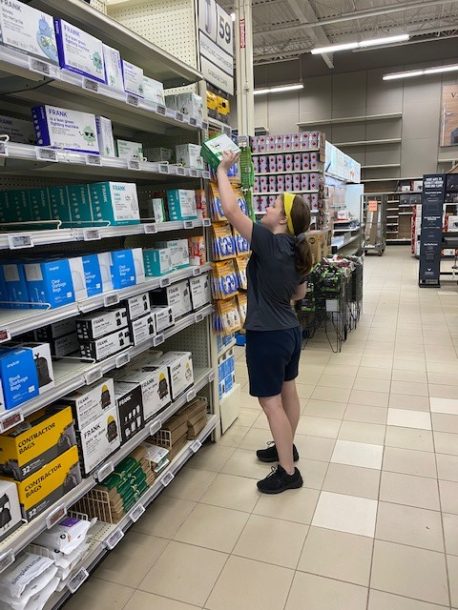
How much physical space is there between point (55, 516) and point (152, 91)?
6.73 ft

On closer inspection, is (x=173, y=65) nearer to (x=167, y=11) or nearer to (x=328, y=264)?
(x=167, y=11)

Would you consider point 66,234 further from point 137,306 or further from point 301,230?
point 301,230

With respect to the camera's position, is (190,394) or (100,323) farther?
(190,394)

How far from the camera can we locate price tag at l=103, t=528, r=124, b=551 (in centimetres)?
209

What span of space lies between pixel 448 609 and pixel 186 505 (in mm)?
1391

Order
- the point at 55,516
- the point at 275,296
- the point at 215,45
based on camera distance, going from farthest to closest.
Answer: the point at 215,45, the point at 275,296, the point at 55,516

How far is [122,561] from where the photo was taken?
2.31 m

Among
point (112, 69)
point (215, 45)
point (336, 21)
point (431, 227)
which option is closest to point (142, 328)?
point (112, 69)

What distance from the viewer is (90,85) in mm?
1868

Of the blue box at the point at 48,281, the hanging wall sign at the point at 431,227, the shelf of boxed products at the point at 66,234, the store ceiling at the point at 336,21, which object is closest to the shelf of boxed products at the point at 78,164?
the shelf of boxed products at the point at 66,234

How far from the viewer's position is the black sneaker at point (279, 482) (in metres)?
2.78

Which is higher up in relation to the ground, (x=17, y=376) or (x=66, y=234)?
(x=66, y=234)

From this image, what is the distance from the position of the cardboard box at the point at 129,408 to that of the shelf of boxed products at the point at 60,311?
1.50 feet

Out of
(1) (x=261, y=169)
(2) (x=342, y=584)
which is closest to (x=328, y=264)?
(1) (x=261, y=169)
